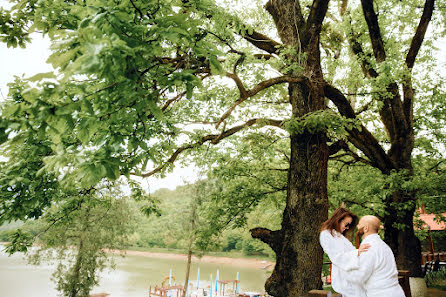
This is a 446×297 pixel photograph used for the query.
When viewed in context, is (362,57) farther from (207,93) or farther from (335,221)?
(335,221)

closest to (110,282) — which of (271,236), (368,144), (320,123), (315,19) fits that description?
(271,236)

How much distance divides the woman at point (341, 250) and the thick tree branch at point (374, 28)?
605 centimetres

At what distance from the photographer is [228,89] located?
588 centimetres

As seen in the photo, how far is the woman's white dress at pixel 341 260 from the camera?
254 centimetres

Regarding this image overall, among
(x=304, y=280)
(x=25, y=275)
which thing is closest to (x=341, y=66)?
(x=304, y=280)

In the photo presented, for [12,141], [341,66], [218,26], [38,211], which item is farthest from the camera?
[341,66]

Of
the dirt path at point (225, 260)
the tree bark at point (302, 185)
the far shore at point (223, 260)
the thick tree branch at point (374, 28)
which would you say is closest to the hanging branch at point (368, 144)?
the tree bark at point (302, 185)

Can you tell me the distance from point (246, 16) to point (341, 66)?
10.1ft

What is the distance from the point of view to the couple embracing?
2.44 m

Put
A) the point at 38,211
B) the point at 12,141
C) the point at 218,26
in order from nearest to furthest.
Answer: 1. the point at 12,141
2. the point at 38,211
3. the point at 218,26

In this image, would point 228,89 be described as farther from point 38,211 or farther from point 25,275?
point 25,275

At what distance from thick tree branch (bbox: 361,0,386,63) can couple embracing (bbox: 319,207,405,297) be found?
6190mm

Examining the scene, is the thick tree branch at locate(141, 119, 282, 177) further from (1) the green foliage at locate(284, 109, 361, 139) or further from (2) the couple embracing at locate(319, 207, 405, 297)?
(2) the couple embracing at locate(319, 207, 405, 297)

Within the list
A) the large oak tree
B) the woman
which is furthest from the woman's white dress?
the large oak tree
